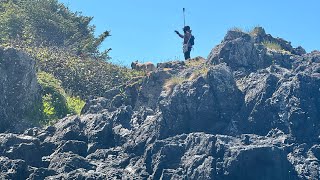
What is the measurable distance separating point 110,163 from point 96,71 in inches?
516

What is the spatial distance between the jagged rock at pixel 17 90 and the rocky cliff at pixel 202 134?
246cm

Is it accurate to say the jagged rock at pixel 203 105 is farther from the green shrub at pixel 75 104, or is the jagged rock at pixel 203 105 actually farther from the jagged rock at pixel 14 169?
the green shrub at pixel 75 104

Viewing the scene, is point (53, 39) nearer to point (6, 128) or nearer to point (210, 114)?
point (6, 128)

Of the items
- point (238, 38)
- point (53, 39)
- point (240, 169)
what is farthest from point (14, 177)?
point (53, 39)

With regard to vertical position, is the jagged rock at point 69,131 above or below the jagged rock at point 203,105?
below

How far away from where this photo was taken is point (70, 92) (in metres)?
29.8

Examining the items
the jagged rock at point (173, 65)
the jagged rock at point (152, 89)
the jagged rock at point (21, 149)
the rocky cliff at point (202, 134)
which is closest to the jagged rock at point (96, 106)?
the rocky cliff at point (202, 134)

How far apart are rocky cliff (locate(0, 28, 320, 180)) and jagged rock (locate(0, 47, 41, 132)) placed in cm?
246

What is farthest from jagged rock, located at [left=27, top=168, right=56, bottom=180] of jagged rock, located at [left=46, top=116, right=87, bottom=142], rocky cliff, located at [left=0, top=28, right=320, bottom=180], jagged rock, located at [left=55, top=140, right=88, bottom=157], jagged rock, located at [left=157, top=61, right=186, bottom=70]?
jagged rock, located at [left=157, top=61, right=186, bottom=70]

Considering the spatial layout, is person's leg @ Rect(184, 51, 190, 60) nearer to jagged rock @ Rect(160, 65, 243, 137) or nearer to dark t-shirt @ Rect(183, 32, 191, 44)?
dark t-shirt @ Rect(183, 32, 191, 44)

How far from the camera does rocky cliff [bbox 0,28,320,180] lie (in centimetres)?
1762

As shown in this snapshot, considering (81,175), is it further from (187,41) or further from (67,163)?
(187,41)

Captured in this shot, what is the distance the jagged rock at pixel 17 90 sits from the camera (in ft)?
76.6

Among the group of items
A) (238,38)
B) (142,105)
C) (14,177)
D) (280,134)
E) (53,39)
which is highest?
(53,39)
